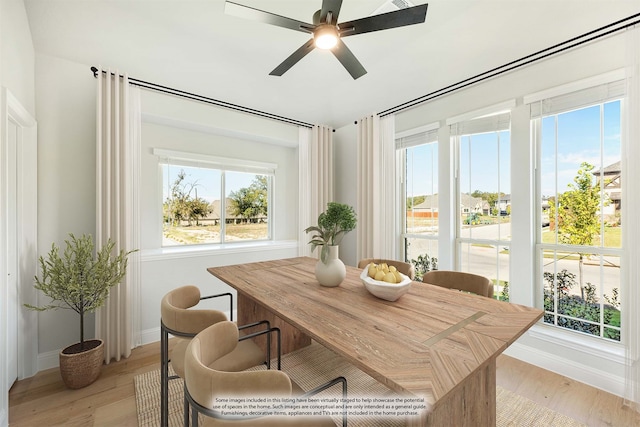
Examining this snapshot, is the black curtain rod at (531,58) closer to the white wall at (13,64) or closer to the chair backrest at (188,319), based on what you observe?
the chair backrest at (188,319)

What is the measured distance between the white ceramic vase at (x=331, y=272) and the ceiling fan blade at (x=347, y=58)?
4.54 feet

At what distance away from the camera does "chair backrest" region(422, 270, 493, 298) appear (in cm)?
178

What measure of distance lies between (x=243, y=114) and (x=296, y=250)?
192cm

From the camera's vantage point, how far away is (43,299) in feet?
7.34

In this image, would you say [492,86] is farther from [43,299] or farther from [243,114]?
[43,299]

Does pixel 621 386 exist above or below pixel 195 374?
below

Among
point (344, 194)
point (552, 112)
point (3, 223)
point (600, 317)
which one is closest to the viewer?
point (3, 223)

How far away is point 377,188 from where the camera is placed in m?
3.39

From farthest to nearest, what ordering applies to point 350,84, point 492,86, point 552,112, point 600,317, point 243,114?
point 350,84, point 243,114, point 492,86, point 552,112, point 600,317

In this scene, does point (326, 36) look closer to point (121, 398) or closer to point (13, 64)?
point (13, 64)

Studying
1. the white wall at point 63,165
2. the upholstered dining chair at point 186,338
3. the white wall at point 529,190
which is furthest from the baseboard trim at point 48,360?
the white wall at point 529,190

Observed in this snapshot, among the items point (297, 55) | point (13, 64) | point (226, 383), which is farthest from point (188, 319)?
point (13, 64)

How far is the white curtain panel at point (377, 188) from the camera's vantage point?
3312 millimetres

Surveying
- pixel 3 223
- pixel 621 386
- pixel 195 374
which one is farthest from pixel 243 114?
pixel 621 386
